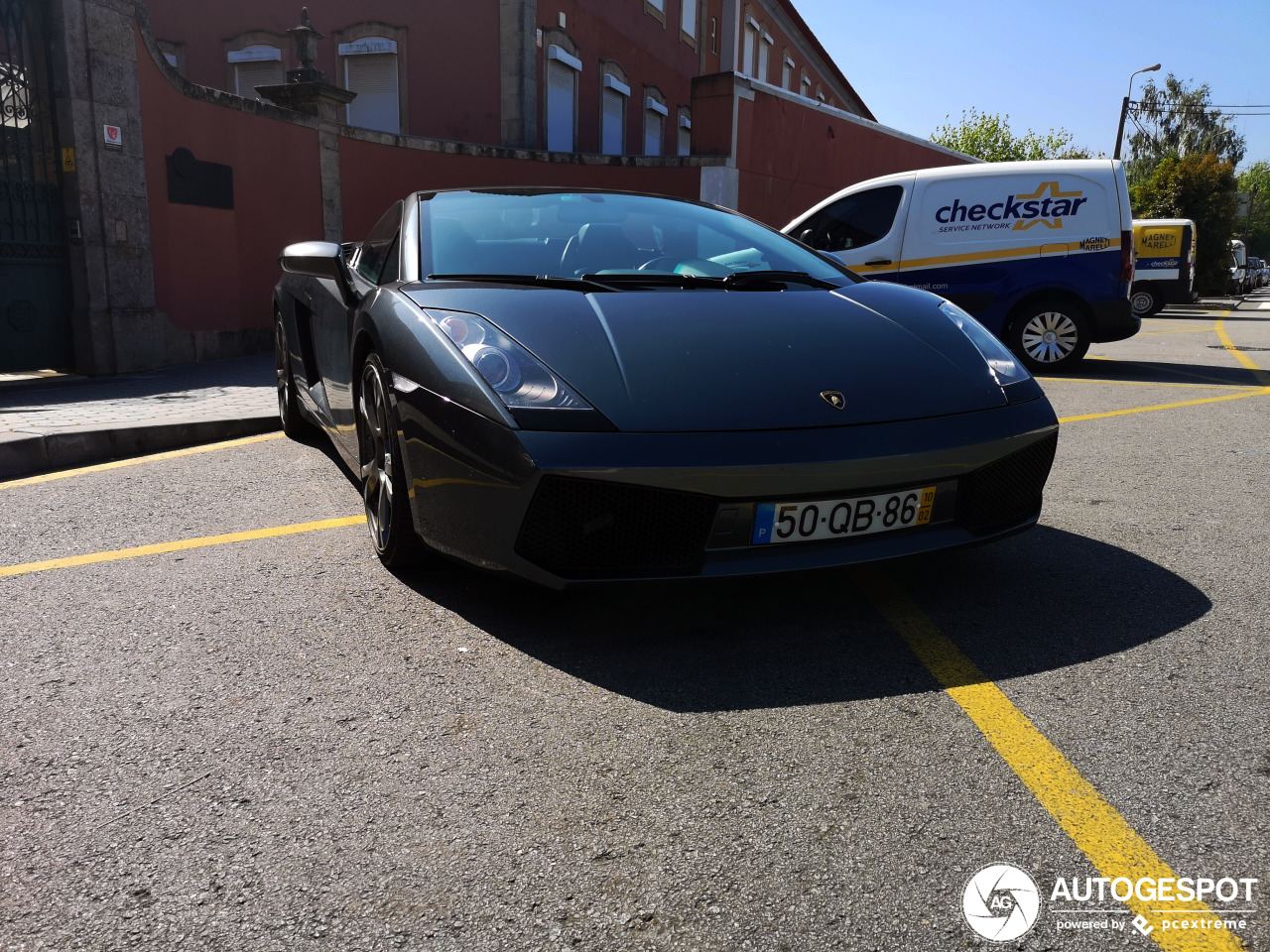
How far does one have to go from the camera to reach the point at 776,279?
350 centimetres

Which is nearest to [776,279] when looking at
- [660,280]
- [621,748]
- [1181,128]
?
[660,280]

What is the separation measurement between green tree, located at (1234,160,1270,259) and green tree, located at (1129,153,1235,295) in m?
76.8

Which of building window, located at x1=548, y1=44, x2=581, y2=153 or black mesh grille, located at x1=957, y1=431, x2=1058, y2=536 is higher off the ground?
building window, located at x1=548, y1=44, x2=581, y2=153

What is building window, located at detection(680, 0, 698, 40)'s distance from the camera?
2461 cm

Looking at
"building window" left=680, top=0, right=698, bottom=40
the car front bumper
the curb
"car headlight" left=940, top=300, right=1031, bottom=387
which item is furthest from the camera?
"building window" left=680, top=0, right=698, bottom=40

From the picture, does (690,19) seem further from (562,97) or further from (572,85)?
(562,97)

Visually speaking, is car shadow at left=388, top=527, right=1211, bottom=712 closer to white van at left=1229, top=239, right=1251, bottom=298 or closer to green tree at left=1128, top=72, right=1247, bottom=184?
white van at left=1229, top=239, right=1251, bottom=298

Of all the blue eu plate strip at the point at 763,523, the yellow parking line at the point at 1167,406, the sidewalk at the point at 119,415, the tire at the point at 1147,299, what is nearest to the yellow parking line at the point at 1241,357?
the yellow parking line at the point at 1167,406

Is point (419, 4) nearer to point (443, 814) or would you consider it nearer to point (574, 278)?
point (574, 278)

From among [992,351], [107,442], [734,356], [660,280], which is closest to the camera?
[734,356]

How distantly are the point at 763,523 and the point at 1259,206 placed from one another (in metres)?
120

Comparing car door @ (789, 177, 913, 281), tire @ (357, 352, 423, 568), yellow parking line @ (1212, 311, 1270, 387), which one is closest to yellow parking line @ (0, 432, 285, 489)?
tire @ (357, 352, 423, 568)

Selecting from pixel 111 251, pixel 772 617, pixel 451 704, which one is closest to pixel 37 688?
pixel 451 704

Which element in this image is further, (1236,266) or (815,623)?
(1236,266)
